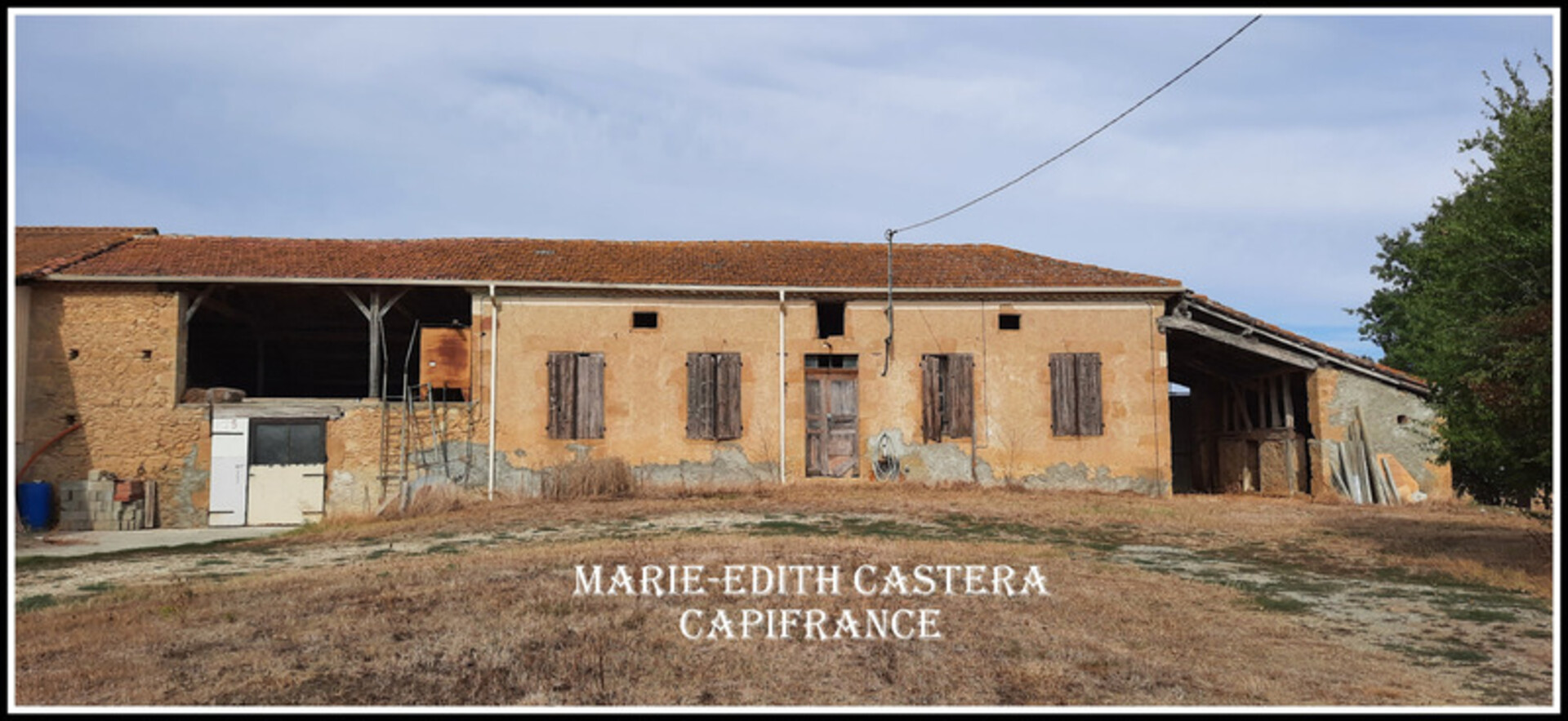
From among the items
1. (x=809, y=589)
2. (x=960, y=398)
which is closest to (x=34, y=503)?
(x=809, y=589)

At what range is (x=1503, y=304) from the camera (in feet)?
32.3

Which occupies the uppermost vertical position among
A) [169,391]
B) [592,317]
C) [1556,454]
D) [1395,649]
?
[592,317]

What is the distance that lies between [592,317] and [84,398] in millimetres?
7987

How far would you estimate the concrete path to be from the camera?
12797mm

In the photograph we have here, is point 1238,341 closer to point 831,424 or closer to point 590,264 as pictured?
point 831,424

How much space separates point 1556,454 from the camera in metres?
6.36

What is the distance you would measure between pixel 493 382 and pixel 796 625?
11.3 m

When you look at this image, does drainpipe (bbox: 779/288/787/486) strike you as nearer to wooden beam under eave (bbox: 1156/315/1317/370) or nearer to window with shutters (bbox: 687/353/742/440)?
window with shutters (bbox: 687/353/742/440)

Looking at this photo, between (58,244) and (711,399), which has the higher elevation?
(58,244)

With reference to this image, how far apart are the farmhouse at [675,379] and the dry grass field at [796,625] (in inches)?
171

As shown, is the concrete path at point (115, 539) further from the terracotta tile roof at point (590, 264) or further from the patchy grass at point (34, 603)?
the patchy grass at point (34, 603)

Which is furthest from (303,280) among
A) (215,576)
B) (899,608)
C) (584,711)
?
(584,711)

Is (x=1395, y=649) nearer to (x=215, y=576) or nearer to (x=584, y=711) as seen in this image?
(x=584, y=711)

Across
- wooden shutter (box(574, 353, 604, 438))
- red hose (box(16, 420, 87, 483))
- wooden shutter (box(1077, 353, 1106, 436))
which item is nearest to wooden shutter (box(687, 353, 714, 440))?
wooden shutter (box(574, 353, 604, 438))
